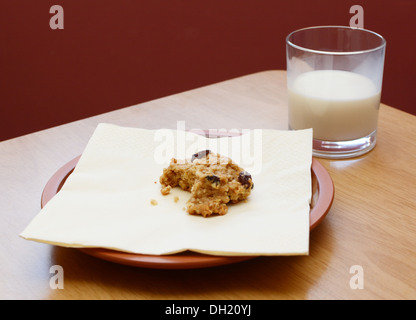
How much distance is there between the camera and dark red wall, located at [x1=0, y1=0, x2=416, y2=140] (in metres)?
1.91

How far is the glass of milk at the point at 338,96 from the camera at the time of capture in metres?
0.98

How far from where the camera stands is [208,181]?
2.50 ft

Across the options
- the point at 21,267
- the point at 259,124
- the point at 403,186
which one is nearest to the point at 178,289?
the point at 21,267

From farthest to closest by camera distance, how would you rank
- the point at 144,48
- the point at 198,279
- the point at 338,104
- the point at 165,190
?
the point at 144,48
the point at 338,104
the point at 165,190
the point at 198,279

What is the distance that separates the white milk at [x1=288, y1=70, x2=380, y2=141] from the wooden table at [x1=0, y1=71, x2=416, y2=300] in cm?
6

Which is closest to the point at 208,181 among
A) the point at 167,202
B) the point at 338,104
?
the point at 167,202

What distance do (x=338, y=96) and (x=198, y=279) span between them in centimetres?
48

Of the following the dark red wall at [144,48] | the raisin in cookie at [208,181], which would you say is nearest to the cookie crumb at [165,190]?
the raisin in cookie at [208,181]

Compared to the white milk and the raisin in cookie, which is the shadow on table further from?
the white milk

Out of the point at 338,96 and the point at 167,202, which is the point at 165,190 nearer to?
the point at 167,202

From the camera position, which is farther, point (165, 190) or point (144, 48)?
Answer: point (144, 48)

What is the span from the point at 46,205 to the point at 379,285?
463 mm

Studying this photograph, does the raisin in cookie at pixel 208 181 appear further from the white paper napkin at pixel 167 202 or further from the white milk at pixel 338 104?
the white milk at pixel 338 104
